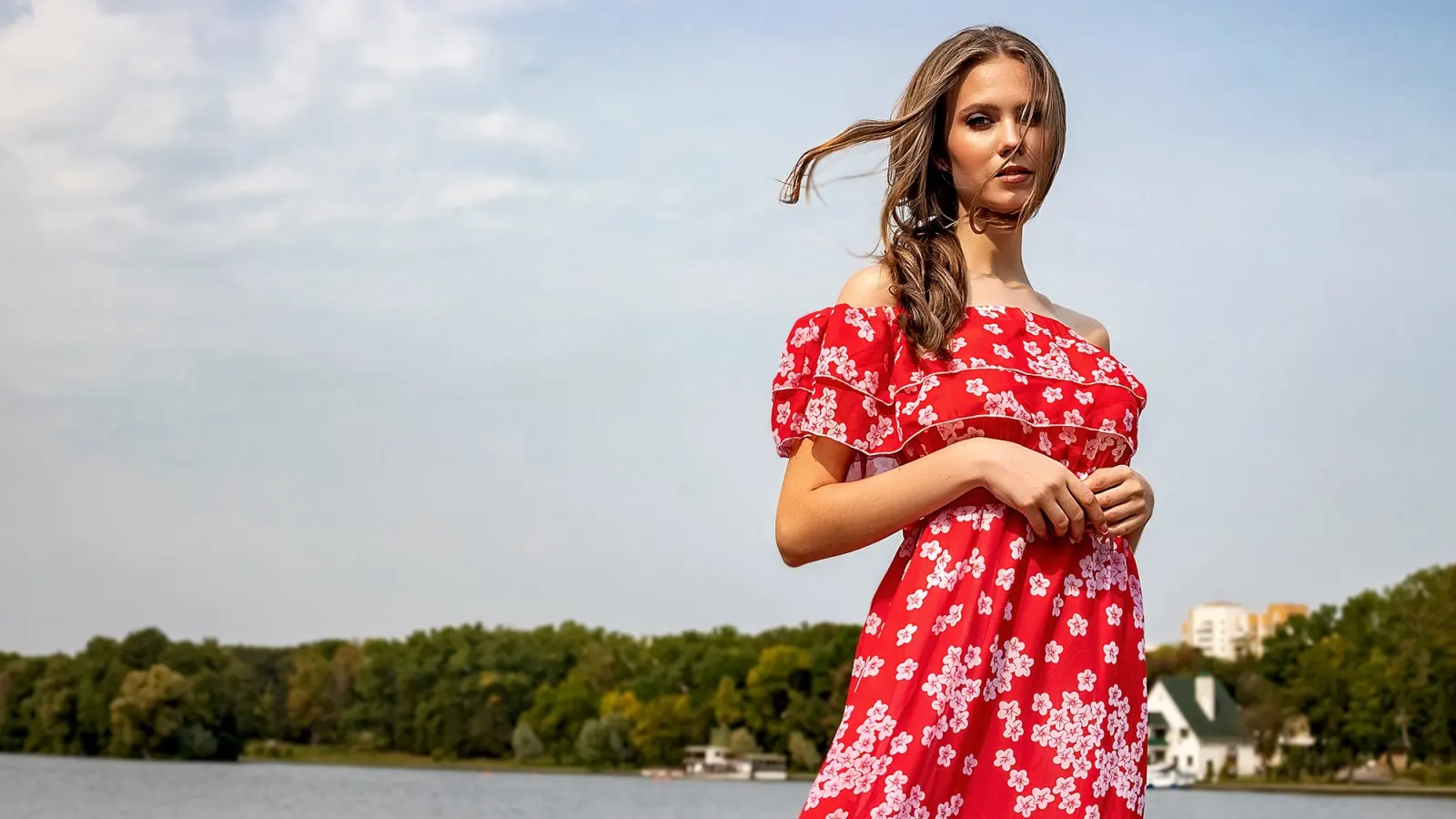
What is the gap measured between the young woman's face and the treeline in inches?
3292

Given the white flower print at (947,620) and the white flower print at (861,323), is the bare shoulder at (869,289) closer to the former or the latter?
the white flower print at (861,323)

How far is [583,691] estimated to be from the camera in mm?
110875

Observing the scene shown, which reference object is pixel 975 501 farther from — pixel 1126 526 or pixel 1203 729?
pixel 1203 729

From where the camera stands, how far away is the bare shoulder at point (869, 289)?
312 centimetres

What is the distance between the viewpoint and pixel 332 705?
12569 centimetres

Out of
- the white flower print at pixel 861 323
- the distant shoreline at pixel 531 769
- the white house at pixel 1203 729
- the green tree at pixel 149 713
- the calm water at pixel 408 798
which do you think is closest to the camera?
the white flower print at pixel 861 323

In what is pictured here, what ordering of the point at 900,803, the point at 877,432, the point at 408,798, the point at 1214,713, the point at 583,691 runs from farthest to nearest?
the point at 583,691 < the point at 1214,713 < the point at 408,798 < the point at 877,432 < the point at 900,803

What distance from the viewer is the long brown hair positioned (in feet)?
A: 10.3

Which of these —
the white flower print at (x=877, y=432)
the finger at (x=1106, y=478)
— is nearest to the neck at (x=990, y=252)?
the white flower print at (x=877, y=432)

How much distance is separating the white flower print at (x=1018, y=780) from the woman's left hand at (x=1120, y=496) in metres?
0.42

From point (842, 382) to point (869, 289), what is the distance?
207 mm

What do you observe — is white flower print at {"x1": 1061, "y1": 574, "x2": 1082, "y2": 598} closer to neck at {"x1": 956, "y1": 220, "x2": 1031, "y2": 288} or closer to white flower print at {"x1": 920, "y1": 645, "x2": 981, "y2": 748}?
white flower print at {"x1": 920, "y1": 645, "x2": 981, "y2": 748}

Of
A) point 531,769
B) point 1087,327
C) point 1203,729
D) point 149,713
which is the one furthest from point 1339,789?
point 1087,327

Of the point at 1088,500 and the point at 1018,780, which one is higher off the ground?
the point at 1088,500
